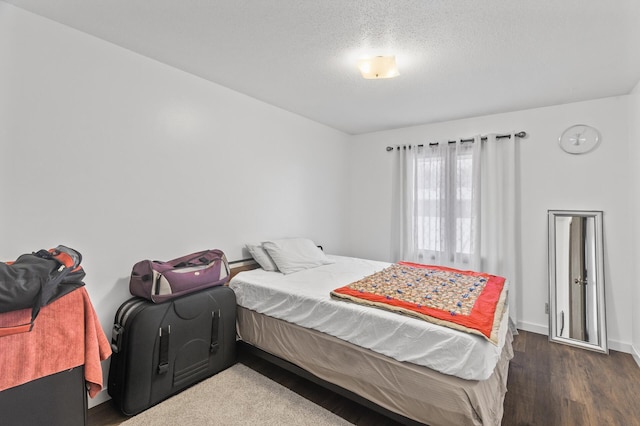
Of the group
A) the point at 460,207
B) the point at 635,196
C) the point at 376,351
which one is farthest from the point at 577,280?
the point at 376,351

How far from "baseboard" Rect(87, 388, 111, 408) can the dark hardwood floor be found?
0.04m

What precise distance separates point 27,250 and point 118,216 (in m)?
0.52

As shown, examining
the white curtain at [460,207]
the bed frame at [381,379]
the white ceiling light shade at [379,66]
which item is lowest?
the bed frame at [381,379]

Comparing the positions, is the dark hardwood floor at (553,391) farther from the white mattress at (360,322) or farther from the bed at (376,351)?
the white mattress at (360,322)

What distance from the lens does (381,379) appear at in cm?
182

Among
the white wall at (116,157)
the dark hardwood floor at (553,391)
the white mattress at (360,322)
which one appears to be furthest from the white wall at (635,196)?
the white wall at (116,157)

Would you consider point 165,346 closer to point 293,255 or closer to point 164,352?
point 164,352

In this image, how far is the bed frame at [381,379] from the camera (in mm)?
1559

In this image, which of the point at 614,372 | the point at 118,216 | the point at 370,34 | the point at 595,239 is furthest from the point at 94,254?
the point at 595,239

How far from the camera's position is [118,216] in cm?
216

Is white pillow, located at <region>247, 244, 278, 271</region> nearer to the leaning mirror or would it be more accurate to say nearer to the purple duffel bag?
the purple duffel bag

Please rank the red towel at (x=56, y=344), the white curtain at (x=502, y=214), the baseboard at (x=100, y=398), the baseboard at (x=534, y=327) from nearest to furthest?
the red towel at (x=56, y=344) < the baseboard at (x=100, y=398) < the baseboard at (x=534, y=327) < the white curtain at (x=502, y=214)

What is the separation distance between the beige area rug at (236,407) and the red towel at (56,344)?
630 millimetres

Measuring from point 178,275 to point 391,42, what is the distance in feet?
7.41
